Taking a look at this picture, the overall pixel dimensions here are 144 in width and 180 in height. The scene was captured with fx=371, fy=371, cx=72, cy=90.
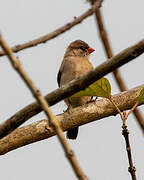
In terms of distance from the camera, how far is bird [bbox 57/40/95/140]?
5.64m

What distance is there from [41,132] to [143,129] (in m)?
0.97

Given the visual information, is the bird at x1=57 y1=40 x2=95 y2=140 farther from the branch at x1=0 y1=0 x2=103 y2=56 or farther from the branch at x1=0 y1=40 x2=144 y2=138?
the branch at x1=0 y1=0 x2=103 y2=56

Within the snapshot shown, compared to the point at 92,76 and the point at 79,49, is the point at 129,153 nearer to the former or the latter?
the point at 92,76

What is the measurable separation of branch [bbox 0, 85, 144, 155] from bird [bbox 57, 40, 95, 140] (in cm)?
170

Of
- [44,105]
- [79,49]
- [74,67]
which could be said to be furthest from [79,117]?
[79,49]

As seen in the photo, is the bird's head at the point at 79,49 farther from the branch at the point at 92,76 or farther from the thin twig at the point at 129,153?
the thin twig at the point at 129,153

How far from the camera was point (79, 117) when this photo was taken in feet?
11.8

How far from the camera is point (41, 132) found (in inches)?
134

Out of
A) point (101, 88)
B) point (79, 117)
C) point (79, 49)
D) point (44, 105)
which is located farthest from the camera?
point (79, 49)

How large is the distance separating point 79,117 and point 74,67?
238cm

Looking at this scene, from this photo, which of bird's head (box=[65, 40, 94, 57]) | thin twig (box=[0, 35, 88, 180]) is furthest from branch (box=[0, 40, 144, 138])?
bird's head (box=[65, 40, 94, 57])

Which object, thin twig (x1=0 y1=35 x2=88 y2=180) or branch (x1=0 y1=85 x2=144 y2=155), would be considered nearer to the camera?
thin twig (x1=0 y1=35 x2=88 y2=180)

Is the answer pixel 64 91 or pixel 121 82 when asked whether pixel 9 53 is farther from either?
pixel 121 82

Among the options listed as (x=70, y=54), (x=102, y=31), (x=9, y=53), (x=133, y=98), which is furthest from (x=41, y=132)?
(x=70, y=54)
